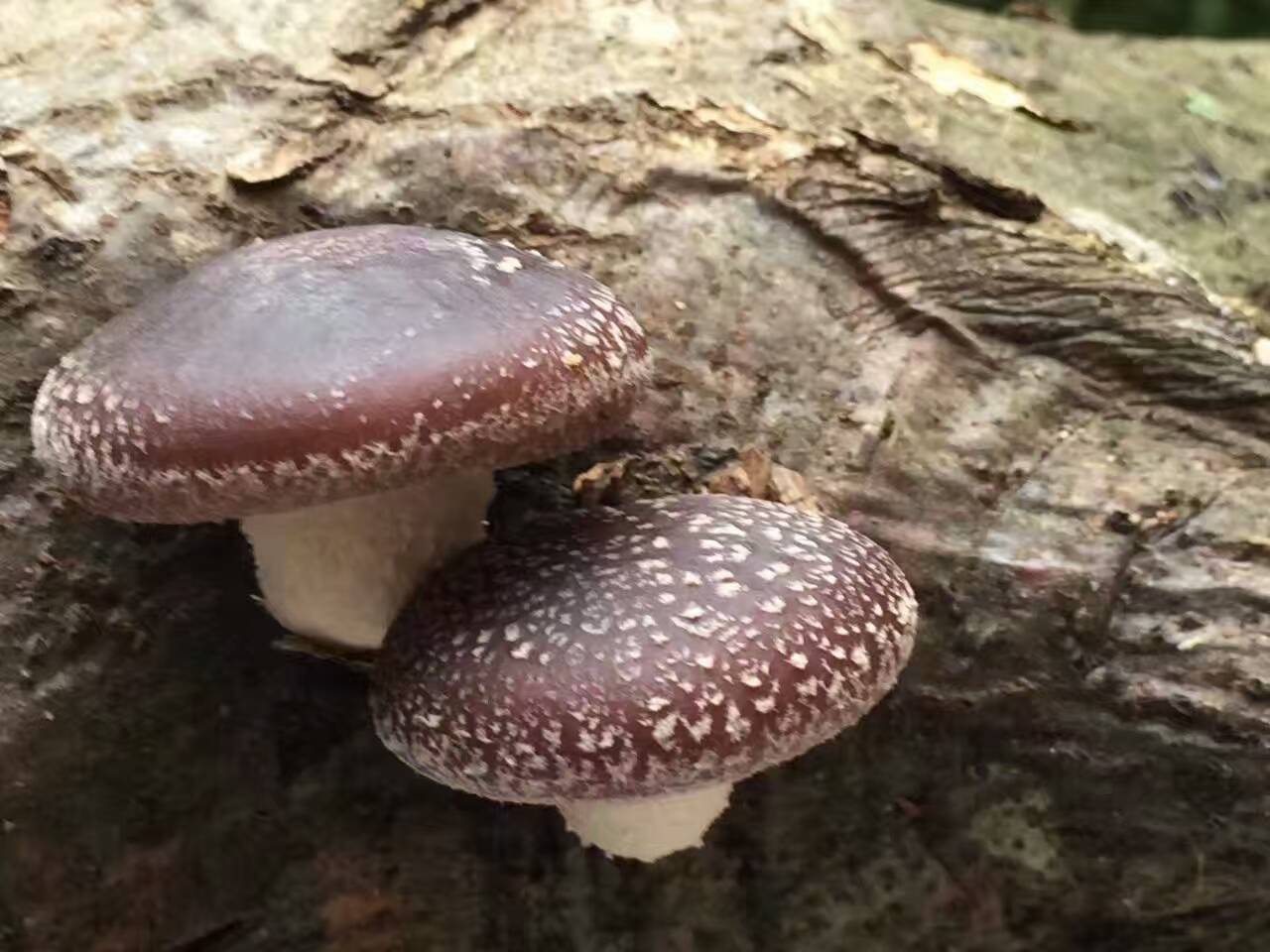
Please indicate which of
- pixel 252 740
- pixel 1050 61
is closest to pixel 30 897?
pixel 252 740

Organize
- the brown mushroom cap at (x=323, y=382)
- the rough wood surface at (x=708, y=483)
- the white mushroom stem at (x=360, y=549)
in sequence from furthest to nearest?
1. the rough wood surface at (x=708, y=483)
2. the white mushroom stem at (x=360, y=549)
3. the brown mushroom cap at (x=323, y=382)

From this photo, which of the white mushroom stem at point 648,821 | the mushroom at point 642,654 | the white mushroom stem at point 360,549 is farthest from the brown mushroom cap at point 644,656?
the white mushroom stem at point 648,821

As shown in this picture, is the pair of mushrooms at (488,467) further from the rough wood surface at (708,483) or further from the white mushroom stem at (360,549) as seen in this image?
the rough wood surface at (708,483)

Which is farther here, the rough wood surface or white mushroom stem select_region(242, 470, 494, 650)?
the rough wood surface

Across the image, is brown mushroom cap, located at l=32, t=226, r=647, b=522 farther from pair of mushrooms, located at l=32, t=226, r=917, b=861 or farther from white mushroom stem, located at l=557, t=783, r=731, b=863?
white mushroom stem, located at l=557, t=783, r=731, b=863

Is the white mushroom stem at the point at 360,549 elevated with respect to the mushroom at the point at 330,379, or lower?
lower

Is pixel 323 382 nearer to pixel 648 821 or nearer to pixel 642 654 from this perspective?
pixel 642 654

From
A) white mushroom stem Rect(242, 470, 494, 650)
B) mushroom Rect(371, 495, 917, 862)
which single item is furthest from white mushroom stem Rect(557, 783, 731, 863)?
white mushroom stem Rect(242, 470, 494, 650)
